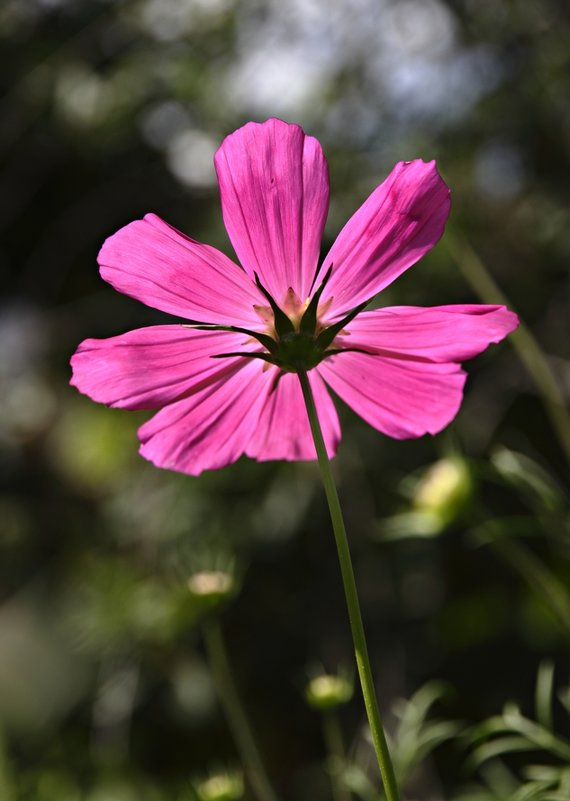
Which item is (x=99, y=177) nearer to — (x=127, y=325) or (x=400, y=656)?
(x=127, y=325)

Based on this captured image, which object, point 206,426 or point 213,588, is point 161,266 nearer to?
point 206,426

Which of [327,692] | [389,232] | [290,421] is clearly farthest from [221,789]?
[389,232]

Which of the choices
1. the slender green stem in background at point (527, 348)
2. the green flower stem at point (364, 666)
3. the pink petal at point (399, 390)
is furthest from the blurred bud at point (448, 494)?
the green flower stem at point (364, 666)

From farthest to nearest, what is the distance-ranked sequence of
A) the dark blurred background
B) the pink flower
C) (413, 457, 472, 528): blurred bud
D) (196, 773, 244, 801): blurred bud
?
the dark blurred background
(413, 457, 472, 528): blurred bud
(196, 773, 244, 801): blurred bud
the pink flower

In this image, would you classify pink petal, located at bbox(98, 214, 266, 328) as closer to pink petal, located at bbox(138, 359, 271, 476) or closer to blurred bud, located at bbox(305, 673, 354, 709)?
pink petal, located at bbox(138, 359, 271, 476)

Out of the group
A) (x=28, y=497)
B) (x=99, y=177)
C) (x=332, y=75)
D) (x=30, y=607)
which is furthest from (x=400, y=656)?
(x=99, y=177)

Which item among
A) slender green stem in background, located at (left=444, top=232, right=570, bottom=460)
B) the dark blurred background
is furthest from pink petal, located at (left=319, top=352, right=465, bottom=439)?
the dark blurred background

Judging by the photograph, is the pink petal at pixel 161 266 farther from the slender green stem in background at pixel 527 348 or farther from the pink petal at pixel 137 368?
the slender green stem in background at pixel 527 348

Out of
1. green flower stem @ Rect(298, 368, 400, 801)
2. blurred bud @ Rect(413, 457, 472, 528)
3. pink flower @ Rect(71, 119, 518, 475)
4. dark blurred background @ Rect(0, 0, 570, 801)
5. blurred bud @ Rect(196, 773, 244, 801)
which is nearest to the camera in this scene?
green flower stem @ Rect(298, 368, 400, 801)
